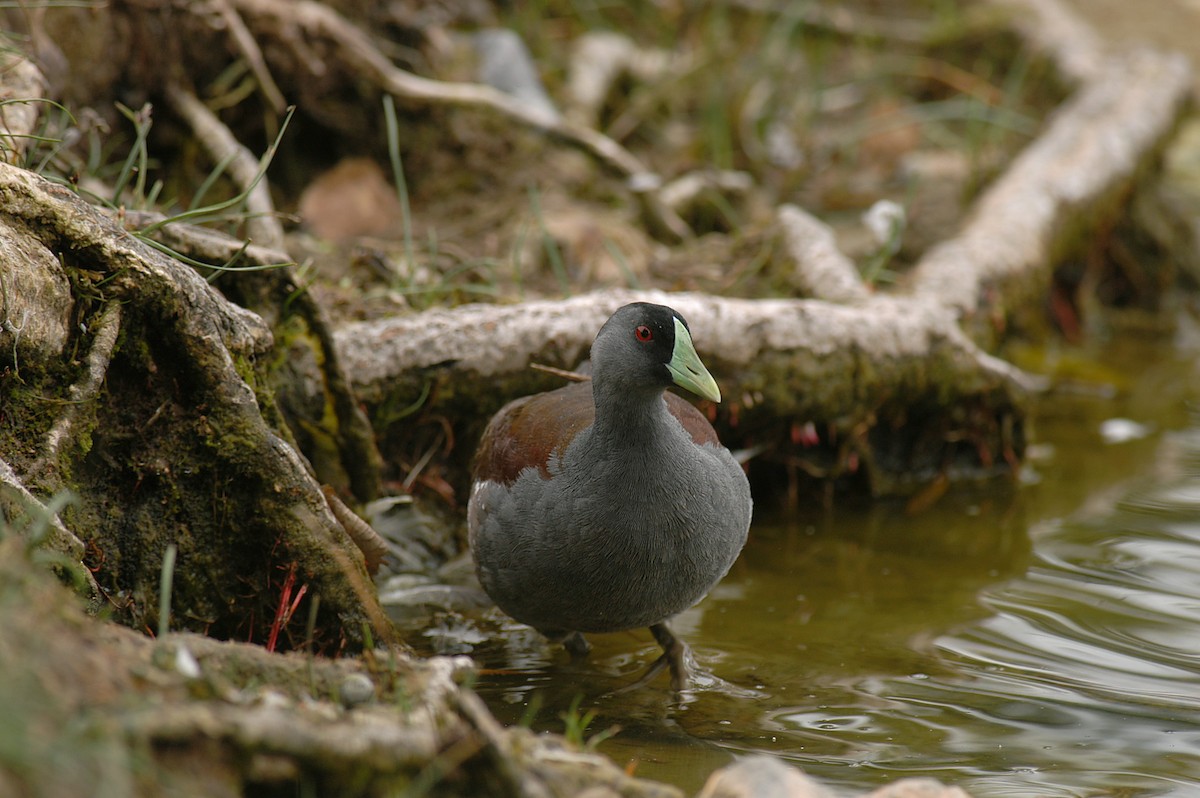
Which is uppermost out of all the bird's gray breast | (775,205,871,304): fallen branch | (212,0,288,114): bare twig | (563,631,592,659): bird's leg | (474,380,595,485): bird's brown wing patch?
(212,0,288,114): bare twig

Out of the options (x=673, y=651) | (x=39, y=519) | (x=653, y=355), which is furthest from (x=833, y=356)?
(x=39, y=519)

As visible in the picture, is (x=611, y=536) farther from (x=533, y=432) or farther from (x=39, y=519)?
(x=39, y=519)

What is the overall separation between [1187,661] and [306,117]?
197 inches

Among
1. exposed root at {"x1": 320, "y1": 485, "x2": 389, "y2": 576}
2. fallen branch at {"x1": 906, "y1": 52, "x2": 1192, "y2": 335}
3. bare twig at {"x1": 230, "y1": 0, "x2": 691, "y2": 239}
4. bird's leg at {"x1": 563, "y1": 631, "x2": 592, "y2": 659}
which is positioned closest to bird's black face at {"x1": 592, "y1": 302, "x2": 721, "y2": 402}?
exposed root at {"x1": 320, "y1": 485, "x2": 389, "y2": 576}

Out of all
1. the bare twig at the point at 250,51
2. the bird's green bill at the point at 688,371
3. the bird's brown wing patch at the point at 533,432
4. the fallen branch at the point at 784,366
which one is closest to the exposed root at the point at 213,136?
the bare twig at the point at 250,51

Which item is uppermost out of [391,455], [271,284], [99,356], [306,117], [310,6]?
→ [310,6]

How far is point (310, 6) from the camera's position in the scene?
6.01m

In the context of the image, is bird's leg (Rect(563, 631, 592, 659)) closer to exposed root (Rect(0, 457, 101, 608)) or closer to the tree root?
the tree root

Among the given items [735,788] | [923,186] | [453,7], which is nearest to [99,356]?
[735,788]

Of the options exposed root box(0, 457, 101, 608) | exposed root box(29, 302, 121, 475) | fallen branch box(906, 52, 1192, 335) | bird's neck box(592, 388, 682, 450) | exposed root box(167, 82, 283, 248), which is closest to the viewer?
exposed root box(0, 457, 101, 608)

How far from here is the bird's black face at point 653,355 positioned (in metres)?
3.53

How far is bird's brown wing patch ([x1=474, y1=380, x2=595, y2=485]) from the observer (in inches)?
150

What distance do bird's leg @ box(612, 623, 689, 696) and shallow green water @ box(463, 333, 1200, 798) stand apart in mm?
64

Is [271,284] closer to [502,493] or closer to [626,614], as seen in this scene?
[502,493]
